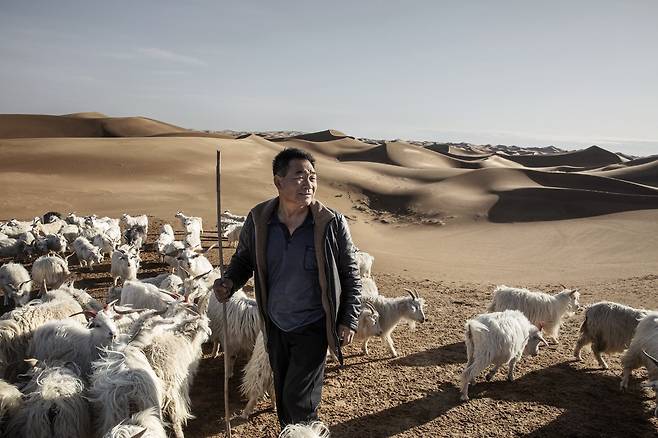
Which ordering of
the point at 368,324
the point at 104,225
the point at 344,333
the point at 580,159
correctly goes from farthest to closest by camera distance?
the point at 580,159 → the point at 104,225 → the point at 368,324 → the point at 344,333


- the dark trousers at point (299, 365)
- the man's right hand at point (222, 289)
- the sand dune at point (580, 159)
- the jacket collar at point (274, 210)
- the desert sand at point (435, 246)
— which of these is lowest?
the desert sand at point (435, 246)

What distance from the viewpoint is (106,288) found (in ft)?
31.0

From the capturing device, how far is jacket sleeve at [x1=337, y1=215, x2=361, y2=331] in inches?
121

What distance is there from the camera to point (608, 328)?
6.55 meters

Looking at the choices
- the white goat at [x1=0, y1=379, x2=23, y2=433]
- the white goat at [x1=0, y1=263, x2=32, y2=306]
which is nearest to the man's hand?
the white goat at [x1=0, y1=379, x2=23, y2=433]

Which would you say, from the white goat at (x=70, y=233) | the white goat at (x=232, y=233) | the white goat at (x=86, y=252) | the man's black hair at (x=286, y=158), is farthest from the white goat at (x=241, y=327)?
the white goat at (x=70, y=233)

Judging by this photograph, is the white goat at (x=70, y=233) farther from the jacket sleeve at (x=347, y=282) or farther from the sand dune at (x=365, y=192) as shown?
the jacket sleeve at (x=347, y=282)

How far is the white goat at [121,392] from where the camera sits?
11.4 feet

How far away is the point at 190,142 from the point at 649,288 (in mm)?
38620

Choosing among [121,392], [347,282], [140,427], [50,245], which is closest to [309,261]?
[347,282]

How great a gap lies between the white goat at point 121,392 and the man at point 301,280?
3.89 ft

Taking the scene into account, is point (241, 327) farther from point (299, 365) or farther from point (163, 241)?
point (163, 241)

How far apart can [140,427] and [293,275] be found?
1.59 m

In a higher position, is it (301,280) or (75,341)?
(301,280)
